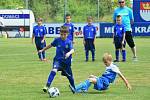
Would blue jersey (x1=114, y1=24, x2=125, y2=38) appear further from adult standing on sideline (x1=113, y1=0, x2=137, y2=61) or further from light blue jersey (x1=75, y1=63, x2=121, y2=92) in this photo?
light blue jersey (x1=75, y1=63, x2=121, y2=92)

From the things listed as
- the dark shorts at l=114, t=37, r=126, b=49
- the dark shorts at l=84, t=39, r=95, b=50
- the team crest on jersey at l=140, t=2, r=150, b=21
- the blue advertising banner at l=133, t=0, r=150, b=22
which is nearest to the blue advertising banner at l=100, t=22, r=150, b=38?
the blue advertising banner at l=133, t=0, r=150, b=22

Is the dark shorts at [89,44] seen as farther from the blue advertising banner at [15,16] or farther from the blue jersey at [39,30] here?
the blue advertising banner at [15,16]

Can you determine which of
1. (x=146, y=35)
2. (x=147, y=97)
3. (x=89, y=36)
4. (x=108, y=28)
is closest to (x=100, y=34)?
(x=108, y=28)

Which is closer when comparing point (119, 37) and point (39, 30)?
point (119, 37)

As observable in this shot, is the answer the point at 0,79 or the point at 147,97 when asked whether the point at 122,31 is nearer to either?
the point at 0,79

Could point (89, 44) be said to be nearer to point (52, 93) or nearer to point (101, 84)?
point (101, 84)

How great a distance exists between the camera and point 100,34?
5653cm

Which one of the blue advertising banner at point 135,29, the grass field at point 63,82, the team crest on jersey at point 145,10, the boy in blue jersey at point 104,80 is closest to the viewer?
the grass field at point 63,82

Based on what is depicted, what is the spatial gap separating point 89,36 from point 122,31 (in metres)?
2.05

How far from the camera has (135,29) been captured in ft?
182

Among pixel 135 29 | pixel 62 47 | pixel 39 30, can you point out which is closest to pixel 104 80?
pixel 62 47

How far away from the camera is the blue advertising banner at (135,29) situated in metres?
55.4

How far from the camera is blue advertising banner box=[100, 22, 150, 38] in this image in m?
55.4

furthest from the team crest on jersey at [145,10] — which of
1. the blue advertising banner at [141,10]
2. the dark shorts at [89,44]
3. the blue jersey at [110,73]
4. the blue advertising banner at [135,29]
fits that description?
the blue jersey at [110,73]
